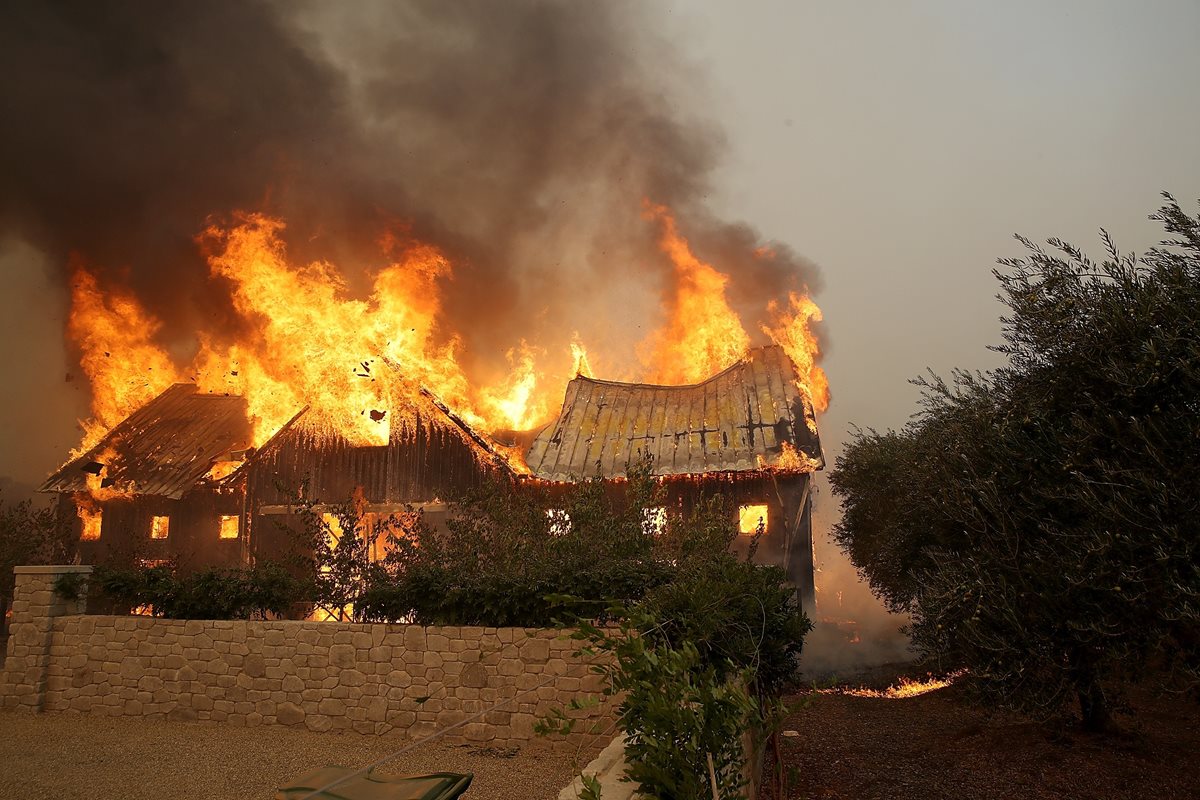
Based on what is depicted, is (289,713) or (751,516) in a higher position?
(751,516)

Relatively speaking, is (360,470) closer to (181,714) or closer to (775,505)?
(181,714)

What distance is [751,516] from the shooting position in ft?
64.4

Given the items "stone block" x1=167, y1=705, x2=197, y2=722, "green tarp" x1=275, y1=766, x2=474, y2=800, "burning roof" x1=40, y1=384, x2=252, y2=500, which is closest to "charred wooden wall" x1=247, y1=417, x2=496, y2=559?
"burning roof" x1=40, y1=384, x2=252, y2=500

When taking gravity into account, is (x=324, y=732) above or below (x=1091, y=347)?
below

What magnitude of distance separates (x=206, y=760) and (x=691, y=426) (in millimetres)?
14541

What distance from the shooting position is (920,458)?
1277 cm

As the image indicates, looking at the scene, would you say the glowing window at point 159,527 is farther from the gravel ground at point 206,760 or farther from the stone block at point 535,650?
the stone block at point 535,650

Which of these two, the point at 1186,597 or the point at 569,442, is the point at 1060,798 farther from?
the point at 569,442

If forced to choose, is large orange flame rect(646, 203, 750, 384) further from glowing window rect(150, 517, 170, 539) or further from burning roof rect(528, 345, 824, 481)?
glowing window rect(150, 517, 170, 539)

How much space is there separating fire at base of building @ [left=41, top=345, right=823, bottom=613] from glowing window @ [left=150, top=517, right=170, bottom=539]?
36mm

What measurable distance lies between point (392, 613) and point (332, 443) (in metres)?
12.1

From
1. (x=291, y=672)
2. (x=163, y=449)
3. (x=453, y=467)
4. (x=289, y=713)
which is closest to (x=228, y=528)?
(x=163, y=449)

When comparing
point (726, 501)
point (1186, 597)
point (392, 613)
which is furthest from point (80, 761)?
point (726, 501)

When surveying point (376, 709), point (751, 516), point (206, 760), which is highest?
point (751, 516)
